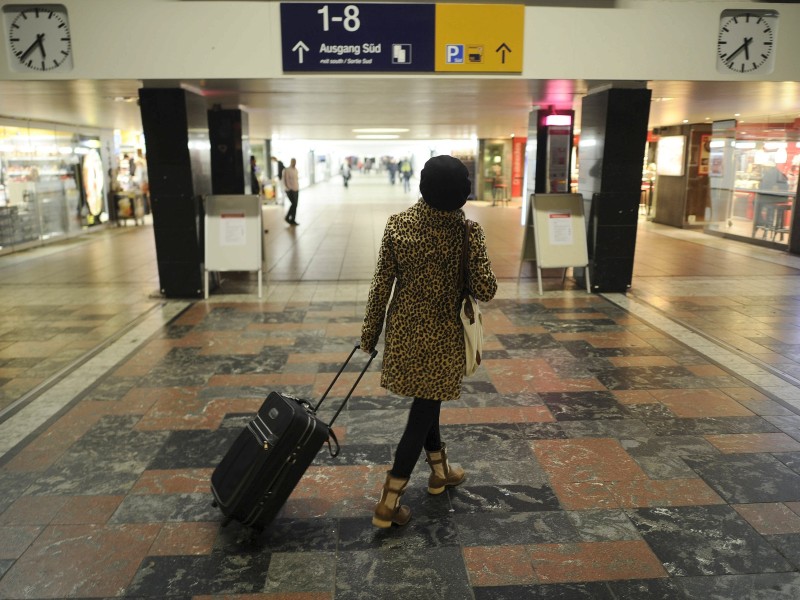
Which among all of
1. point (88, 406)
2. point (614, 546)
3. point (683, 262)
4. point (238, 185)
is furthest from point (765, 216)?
point (88, 406)

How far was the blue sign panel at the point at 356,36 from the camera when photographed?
5758 mm

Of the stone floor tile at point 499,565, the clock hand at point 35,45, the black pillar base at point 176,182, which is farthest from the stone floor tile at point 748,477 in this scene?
the clock hand at point 35,45

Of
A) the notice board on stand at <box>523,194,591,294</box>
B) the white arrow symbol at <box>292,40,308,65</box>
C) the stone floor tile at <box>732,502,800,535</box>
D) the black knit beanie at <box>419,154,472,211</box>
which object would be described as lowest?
the stone floor tile at <box>732,502,800,535</box>

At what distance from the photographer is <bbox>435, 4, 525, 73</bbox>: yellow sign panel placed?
5805 millimetres

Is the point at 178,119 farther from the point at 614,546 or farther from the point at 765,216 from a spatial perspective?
the point at 765,216

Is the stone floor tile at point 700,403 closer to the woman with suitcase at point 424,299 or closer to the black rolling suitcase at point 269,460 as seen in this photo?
the woman with suitcase at point 424,299

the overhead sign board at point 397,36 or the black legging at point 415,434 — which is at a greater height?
the overhead sign board at point 397,36

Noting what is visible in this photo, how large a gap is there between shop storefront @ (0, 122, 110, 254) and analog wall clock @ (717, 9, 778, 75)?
11.9m

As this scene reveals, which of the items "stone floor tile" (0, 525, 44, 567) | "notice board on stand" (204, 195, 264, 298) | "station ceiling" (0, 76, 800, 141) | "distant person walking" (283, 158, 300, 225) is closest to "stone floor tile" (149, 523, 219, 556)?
"stone floor tile" (0, 525, 44, 567)

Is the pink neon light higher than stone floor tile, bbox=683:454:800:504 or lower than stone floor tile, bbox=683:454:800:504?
higher

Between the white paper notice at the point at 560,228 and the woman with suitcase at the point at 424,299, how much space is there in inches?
208

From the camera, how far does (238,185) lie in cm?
1034

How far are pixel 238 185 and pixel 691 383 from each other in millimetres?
7934

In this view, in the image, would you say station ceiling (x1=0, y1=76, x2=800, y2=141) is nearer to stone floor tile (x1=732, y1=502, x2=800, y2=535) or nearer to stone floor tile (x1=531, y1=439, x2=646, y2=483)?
stone floor tile (x1=531, y1=439, x2=646, y2=483)
